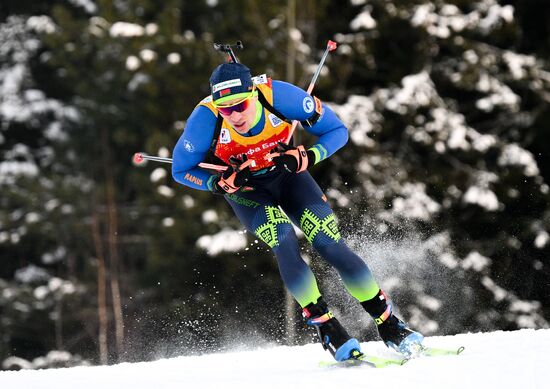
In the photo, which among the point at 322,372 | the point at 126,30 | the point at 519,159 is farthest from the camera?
the point at 126,30

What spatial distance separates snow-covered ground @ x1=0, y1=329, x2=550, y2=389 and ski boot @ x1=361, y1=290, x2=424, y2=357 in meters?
0.22

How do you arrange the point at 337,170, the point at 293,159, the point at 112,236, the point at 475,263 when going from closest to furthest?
the point at 293,159 → the point at 475,263 → the point at 337,170 → the point at 112,236

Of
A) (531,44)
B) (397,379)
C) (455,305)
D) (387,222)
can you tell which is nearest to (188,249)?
(387,222)

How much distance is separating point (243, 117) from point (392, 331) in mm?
1305

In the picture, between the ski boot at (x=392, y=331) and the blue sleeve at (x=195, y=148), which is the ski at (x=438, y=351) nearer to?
the ski boot at (x=392, y=331)

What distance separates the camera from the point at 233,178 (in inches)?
176

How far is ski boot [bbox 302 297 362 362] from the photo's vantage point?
4.14 m

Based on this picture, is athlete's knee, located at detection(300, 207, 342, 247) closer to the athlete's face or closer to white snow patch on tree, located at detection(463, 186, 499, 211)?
the athlete's face

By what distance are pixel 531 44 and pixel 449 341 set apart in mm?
9998

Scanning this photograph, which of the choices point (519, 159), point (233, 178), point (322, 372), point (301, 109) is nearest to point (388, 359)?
point (322, 372)

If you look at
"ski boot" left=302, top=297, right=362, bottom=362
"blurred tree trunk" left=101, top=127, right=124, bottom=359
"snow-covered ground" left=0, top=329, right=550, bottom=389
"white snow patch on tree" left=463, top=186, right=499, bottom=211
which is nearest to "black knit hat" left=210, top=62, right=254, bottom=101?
"ski boot" left=302, top=297, right=362, bottom=362

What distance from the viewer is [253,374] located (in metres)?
4.21

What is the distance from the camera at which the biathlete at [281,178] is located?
430cm

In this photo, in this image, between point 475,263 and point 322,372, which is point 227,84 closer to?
point 322,372
